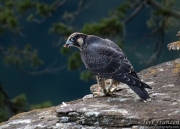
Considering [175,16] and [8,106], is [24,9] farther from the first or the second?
[175,16]

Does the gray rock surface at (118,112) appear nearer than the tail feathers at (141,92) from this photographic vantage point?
Yes

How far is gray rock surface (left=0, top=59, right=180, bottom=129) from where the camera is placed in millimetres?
4184

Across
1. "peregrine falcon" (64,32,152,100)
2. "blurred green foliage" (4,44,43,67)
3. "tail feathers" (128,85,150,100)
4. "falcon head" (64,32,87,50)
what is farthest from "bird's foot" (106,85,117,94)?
"blurred green foliage" (4,44,43,67)

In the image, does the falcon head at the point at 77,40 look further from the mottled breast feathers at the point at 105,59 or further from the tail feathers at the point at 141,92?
the tail feathers at the point at 141,92

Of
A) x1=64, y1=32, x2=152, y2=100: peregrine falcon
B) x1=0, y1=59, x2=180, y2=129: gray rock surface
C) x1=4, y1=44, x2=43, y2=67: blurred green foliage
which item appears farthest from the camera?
x1=4, y1=44, x2=43, y2=67: blurred green foliage

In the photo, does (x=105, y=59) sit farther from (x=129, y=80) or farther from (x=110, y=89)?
(x=129, y=80)

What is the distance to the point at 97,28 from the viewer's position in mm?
8672

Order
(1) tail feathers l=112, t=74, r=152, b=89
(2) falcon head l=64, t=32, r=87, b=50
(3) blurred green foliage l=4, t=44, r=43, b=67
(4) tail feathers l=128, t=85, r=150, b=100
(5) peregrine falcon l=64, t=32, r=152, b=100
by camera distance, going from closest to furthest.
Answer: (4) tail feathers l=128, t=85, r=150, b=100, (1) tail feathers l=112, t=74, r=152, b=89, (5) peregrine falcon l=64, t=32, r=152, b=100, (2) falcon head l=64, t=32, r=87, b=50, (3) blurred green foliage l=4, t=44, r=43, b=67

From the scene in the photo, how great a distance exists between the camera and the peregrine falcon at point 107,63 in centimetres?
492

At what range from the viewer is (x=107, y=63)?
516cm

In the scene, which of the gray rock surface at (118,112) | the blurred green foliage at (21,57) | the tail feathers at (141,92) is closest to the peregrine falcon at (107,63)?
the tail feathers at (141,92)

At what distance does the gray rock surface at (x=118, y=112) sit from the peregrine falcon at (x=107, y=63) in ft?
0.50

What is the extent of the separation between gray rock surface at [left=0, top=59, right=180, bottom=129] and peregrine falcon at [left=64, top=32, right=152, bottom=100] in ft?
0.50

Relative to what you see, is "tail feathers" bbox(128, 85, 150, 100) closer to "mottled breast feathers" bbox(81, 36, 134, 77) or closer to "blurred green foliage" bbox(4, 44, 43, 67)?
"mottled breast feathers" bbox(81, 36, 134, 77)
